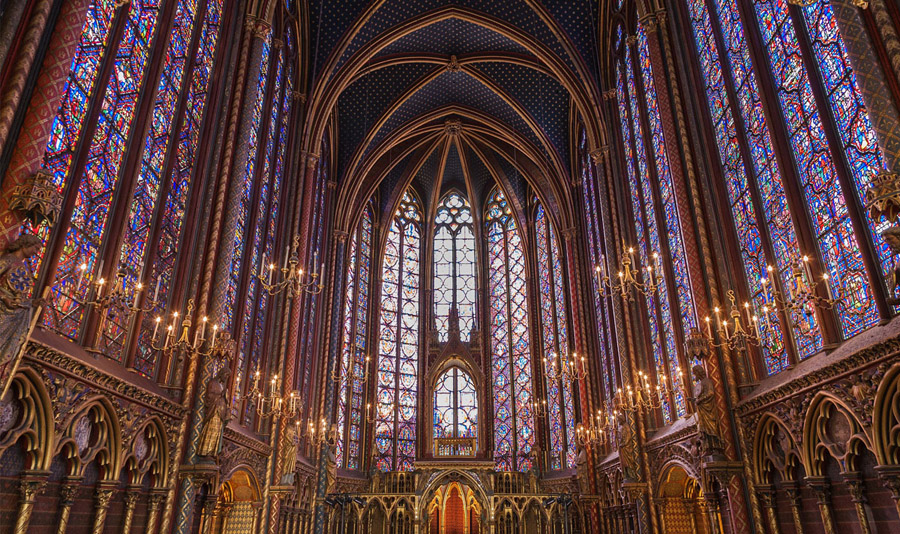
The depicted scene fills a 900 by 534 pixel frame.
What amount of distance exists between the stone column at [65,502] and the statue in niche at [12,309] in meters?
2.99

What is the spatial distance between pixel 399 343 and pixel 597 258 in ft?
39.3

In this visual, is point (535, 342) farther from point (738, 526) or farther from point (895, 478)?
Answer: point (895, 478)

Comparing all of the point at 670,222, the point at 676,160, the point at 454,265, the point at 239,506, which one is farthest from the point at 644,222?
the point at 454,265

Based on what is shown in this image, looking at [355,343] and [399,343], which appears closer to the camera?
[355,343]

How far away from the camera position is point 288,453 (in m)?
17.5

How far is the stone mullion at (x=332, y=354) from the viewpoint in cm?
2175

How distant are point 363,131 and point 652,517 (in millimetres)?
19051

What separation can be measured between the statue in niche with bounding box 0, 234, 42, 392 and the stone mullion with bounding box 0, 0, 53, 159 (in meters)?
1.04

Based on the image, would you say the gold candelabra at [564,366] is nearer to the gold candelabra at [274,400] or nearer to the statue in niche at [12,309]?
the gold candelabra at [274,400]

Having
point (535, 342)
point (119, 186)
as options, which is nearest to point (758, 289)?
point (119, 186)

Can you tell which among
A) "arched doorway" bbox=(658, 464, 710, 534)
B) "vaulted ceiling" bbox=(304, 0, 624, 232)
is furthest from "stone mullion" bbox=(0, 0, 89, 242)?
"arched doorway" bbox=(658, 464, 710, 534)

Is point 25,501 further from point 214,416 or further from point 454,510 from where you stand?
point 454,510

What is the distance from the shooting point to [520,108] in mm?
26609

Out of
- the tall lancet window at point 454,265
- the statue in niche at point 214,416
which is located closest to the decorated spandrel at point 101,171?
the statue in niche at point 214,416
